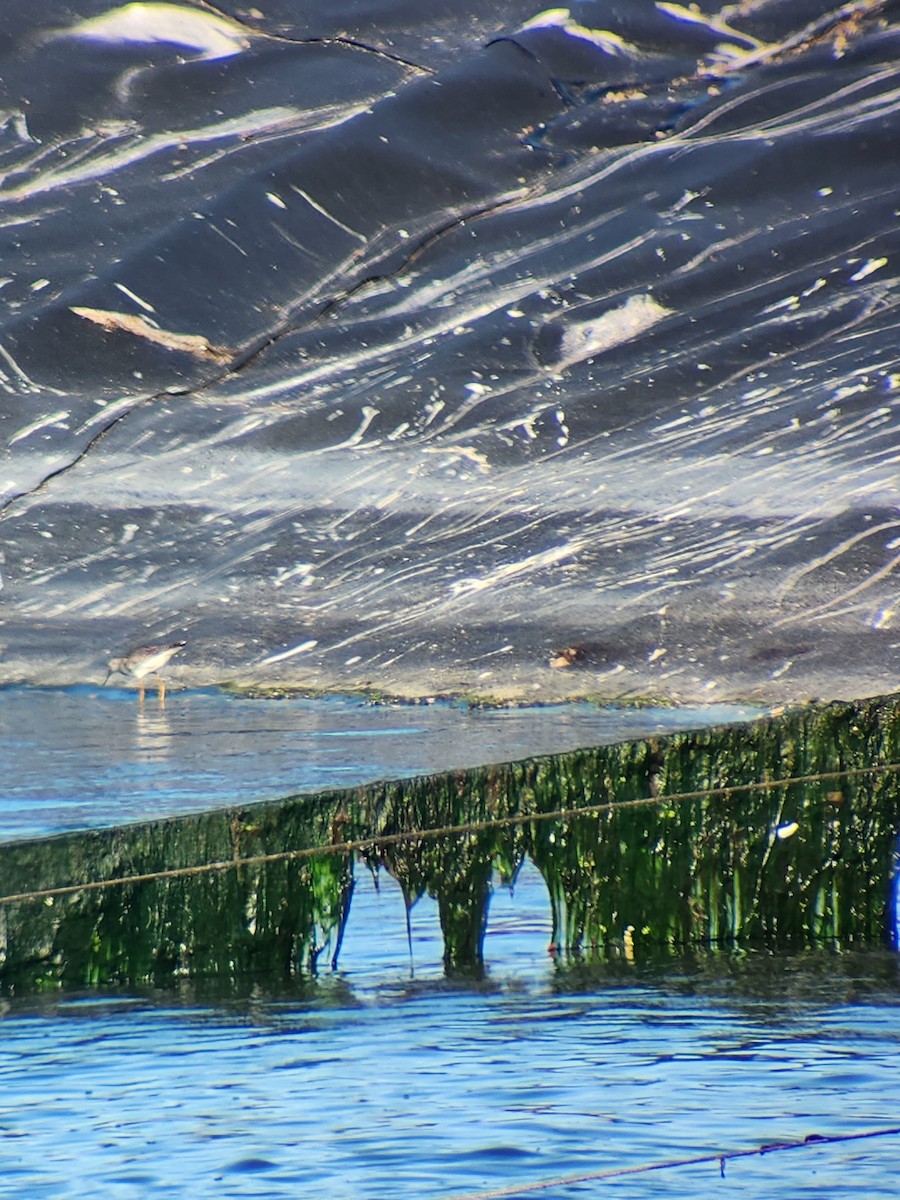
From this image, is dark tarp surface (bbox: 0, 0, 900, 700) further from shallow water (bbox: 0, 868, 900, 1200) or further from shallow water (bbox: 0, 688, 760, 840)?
shallow water (bbox: 0, 868, 900, 1200)

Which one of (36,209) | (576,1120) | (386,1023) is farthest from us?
(36,209)

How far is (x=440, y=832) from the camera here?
115 inches

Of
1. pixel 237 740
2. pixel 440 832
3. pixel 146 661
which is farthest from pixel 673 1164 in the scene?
pixel 146 661

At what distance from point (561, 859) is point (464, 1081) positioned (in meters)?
0.76

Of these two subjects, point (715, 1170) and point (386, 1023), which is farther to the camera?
point (386, 1023)

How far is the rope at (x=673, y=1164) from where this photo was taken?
178cm

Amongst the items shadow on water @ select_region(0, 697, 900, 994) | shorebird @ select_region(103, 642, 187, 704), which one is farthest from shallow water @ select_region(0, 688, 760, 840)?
shadow on water @ select_region(0, 697, 900, 994)

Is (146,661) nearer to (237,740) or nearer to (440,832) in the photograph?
(237,740)

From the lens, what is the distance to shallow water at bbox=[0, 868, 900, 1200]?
187cm

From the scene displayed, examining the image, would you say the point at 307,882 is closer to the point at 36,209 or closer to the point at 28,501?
the point at 28,501

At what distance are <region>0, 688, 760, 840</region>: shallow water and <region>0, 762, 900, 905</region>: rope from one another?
1186 mm

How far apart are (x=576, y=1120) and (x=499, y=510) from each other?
280 cm

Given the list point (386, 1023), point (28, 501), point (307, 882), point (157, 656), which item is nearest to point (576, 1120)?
point (386, 1023)

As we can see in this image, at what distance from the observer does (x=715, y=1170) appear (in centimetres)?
182
